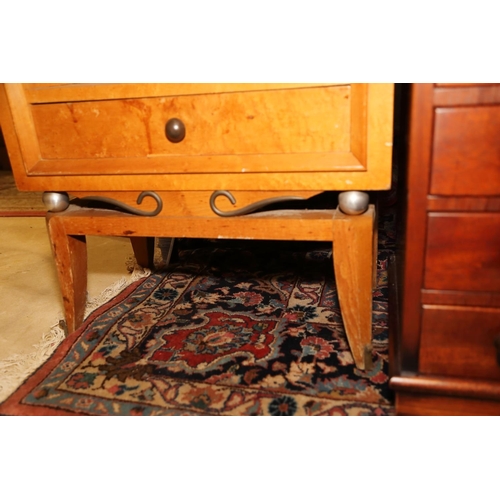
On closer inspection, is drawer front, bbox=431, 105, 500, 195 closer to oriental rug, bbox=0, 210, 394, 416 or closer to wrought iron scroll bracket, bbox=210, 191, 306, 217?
wrought iron scroll bracket, bbox=210, 191, 306, 217

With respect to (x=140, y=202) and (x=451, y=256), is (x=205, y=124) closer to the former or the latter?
(x=140, y=202)

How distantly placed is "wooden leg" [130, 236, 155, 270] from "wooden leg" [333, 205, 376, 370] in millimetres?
629

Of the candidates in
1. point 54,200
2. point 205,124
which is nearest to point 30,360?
point 54,200

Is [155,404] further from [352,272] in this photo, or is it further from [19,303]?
[19,303]

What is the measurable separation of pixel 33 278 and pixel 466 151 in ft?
3.66

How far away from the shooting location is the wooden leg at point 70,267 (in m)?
0.77

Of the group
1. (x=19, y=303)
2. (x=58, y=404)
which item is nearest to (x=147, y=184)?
(x=58, y=404)

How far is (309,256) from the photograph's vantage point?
124 centimetres

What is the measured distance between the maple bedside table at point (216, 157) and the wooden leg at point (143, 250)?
36cm

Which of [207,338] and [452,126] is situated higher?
[452,126]

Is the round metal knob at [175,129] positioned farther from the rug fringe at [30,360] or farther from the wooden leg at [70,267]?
the rug fringe at [30,360]
